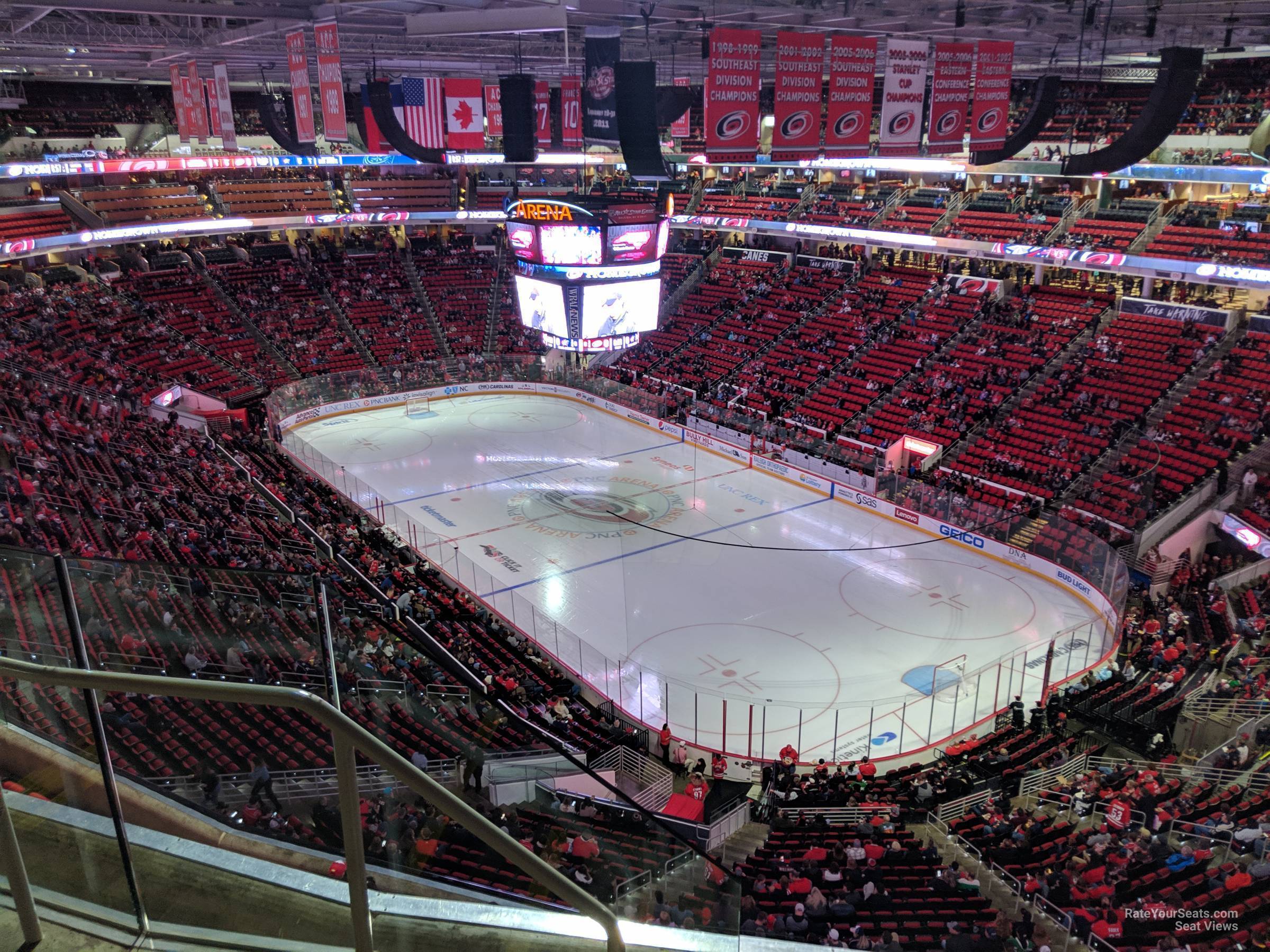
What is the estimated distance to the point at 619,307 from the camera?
2406 centimetres

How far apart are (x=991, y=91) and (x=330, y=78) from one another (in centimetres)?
1131

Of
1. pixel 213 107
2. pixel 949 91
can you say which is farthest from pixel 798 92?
pixel 213 107

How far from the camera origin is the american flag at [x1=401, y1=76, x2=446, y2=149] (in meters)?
19.9

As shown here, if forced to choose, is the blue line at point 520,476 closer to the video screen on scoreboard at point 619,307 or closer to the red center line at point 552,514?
the red center line at point 552,514

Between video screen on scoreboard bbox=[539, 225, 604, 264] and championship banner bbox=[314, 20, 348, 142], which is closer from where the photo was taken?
championship banner bbox=[314, 20, 348, 142]

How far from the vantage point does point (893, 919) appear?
873cm

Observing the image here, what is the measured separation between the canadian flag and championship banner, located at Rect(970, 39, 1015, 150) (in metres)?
9.83

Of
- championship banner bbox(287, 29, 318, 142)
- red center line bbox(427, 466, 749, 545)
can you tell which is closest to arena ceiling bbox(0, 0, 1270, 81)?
championship banner bbox(287, 29, 318, 142)

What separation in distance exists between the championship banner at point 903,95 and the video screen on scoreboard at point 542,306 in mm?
9962

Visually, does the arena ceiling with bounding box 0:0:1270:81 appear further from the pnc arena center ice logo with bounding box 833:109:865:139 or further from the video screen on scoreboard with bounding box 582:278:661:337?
the video screen on scoreboard with bounding box 582:278:661:337

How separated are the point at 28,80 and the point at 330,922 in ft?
155

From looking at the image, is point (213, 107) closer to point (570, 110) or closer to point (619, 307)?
point (570, 110)

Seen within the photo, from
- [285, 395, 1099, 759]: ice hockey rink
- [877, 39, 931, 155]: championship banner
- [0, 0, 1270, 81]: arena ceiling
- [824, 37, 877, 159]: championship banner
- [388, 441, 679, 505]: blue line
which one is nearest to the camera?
[824, 37, 877, 159]: championship banner

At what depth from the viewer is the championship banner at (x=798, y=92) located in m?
14.7
